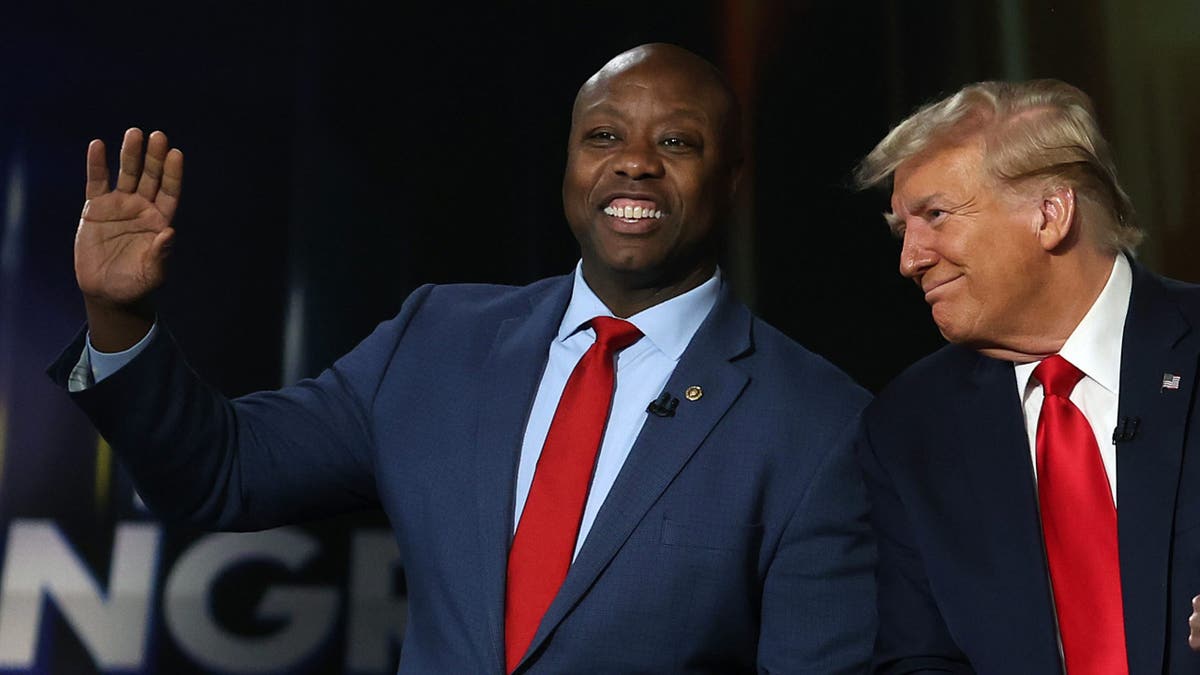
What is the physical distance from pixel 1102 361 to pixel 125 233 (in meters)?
1.32

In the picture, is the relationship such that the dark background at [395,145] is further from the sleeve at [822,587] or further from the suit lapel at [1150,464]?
the suit lapel at [1150,464]

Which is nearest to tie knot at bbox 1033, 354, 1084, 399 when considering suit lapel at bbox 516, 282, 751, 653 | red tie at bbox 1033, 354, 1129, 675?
red tie at bbox 1033, 354, 1129, 675

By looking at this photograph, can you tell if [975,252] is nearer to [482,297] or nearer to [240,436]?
[482,297]

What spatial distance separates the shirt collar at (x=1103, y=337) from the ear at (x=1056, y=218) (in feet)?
0.32

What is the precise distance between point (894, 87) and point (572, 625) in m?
1.59

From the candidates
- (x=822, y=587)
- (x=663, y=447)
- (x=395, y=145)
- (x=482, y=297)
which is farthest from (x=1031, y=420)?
(x=395, y=145)

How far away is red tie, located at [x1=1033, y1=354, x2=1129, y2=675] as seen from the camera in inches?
72.9

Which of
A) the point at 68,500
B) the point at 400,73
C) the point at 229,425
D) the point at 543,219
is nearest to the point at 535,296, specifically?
the point at 229,425

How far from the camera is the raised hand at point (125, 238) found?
1.94 metres

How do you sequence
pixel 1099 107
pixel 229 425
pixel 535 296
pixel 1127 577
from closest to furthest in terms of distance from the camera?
pixel 1127 577
pixel 229 425
pixel 535 296
pixel 1099 107

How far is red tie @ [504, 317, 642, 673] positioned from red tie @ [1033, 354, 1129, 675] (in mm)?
628

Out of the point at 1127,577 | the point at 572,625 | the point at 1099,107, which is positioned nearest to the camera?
the point at 1127,577

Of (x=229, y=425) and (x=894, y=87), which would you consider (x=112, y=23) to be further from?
(x=894, y=87)

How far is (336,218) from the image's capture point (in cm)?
307
